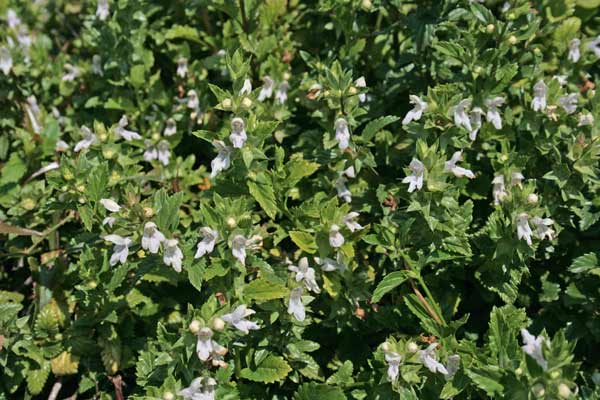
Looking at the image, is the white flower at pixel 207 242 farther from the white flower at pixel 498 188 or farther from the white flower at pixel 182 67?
the white flower at pixel 182 67

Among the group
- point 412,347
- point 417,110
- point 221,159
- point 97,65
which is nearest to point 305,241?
point 221,159

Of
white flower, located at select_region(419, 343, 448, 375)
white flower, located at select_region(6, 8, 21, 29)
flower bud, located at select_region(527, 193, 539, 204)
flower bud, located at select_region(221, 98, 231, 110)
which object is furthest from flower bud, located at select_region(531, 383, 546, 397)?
white flower, located at select_region(6, 8, 21, 29)

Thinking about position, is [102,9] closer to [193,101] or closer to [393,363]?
[193,101]

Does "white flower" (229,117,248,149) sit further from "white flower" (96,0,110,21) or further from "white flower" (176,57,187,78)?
"white flower" (96,0,110,21)

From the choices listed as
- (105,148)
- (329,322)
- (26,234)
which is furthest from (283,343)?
(26,234)

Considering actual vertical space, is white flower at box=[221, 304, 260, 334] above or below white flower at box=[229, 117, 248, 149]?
below

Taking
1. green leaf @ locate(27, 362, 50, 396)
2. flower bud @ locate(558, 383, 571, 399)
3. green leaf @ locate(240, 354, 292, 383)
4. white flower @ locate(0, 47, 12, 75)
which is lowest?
green leaf @ locate(27, 362, 50, 396)
